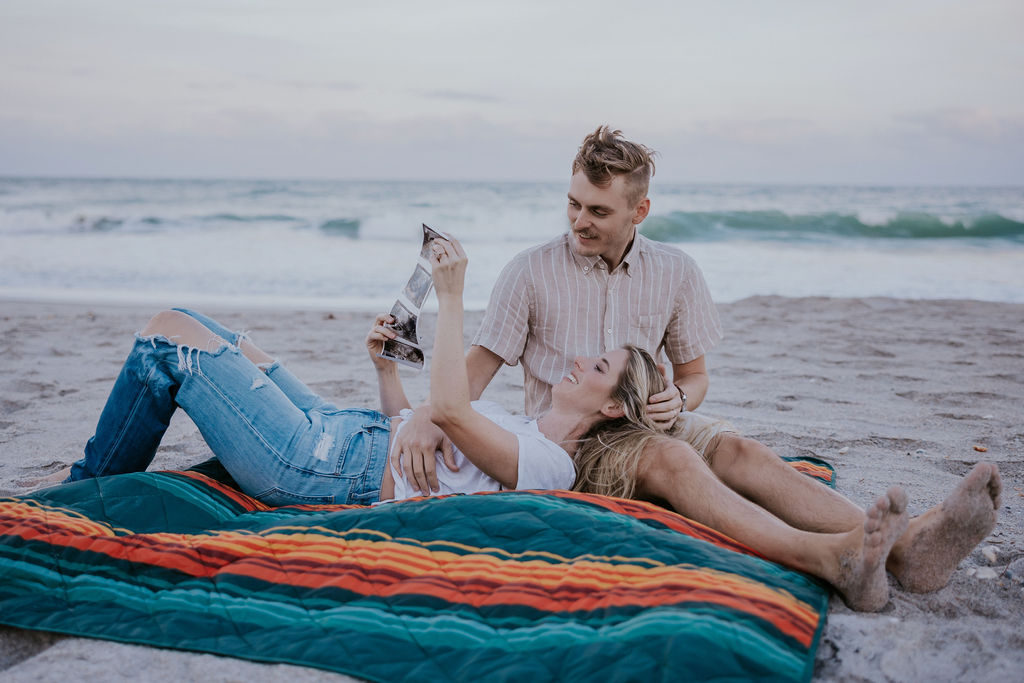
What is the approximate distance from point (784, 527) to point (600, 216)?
149 centimetres

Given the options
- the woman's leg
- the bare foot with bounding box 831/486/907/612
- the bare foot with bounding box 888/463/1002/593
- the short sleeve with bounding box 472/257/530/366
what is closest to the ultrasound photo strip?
the short sleeve with bounding box 472/257/530/366

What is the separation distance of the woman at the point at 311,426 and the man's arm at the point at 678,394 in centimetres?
8

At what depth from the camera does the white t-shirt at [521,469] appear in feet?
8.61

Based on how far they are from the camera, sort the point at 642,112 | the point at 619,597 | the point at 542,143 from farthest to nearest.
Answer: the point at 542,143, the point at 642,112, the point at 619,597

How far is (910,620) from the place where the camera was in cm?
215

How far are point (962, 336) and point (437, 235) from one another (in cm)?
621

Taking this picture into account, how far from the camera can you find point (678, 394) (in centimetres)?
284

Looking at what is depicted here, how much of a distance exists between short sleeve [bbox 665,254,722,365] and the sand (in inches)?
37.0

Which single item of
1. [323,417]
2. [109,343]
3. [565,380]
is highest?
[565,380]

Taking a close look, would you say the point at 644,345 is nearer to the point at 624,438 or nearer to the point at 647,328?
the point at 647,328

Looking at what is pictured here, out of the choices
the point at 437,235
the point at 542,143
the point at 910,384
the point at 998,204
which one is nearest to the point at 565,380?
the point at 437,235

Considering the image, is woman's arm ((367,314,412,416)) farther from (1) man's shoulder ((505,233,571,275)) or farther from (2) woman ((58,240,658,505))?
(1) man's shoulder ((505,233,571,275))

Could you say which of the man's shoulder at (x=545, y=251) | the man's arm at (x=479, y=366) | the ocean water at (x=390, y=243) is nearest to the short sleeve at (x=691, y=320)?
the man's shoulder at (x=545, y=251)

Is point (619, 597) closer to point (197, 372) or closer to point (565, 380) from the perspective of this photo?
point (565, 380)
